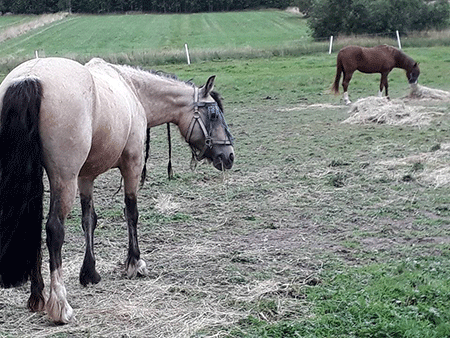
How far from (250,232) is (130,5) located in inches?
2593

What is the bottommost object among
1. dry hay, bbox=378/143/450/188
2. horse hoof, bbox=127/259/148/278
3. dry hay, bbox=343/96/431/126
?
dry hay, bbox=343/96/431/126

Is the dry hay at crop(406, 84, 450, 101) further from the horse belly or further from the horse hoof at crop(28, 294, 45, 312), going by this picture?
the horse hoof at crop(28, 294, 45, 312)

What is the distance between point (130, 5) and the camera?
224ft

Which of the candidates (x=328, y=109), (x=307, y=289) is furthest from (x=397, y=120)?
(x=307, y=289)

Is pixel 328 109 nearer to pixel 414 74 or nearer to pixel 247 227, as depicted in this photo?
pixel 414 74

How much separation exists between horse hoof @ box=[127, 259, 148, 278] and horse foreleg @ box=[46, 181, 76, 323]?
39.2 inches

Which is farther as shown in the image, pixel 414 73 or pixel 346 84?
pixel 414 73

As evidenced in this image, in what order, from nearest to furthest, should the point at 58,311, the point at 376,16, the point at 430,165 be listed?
the point at 58,311 → the point at 430,165 → the point at 376,16

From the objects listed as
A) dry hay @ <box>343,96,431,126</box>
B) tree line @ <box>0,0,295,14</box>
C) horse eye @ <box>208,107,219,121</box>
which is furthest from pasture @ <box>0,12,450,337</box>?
A: tree line @ <box>0,0,295,14</box>

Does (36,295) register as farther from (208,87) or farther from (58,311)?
(208,87)

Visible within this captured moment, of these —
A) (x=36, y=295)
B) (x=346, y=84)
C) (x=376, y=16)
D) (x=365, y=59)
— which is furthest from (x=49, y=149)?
(x=376, y=16)

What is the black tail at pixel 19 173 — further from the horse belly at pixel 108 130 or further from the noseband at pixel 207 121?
the noseband at pixel 207 121

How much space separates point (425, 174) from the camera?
8.23 meters

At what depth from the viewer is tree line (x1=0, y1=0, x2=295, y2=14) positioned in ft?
217
